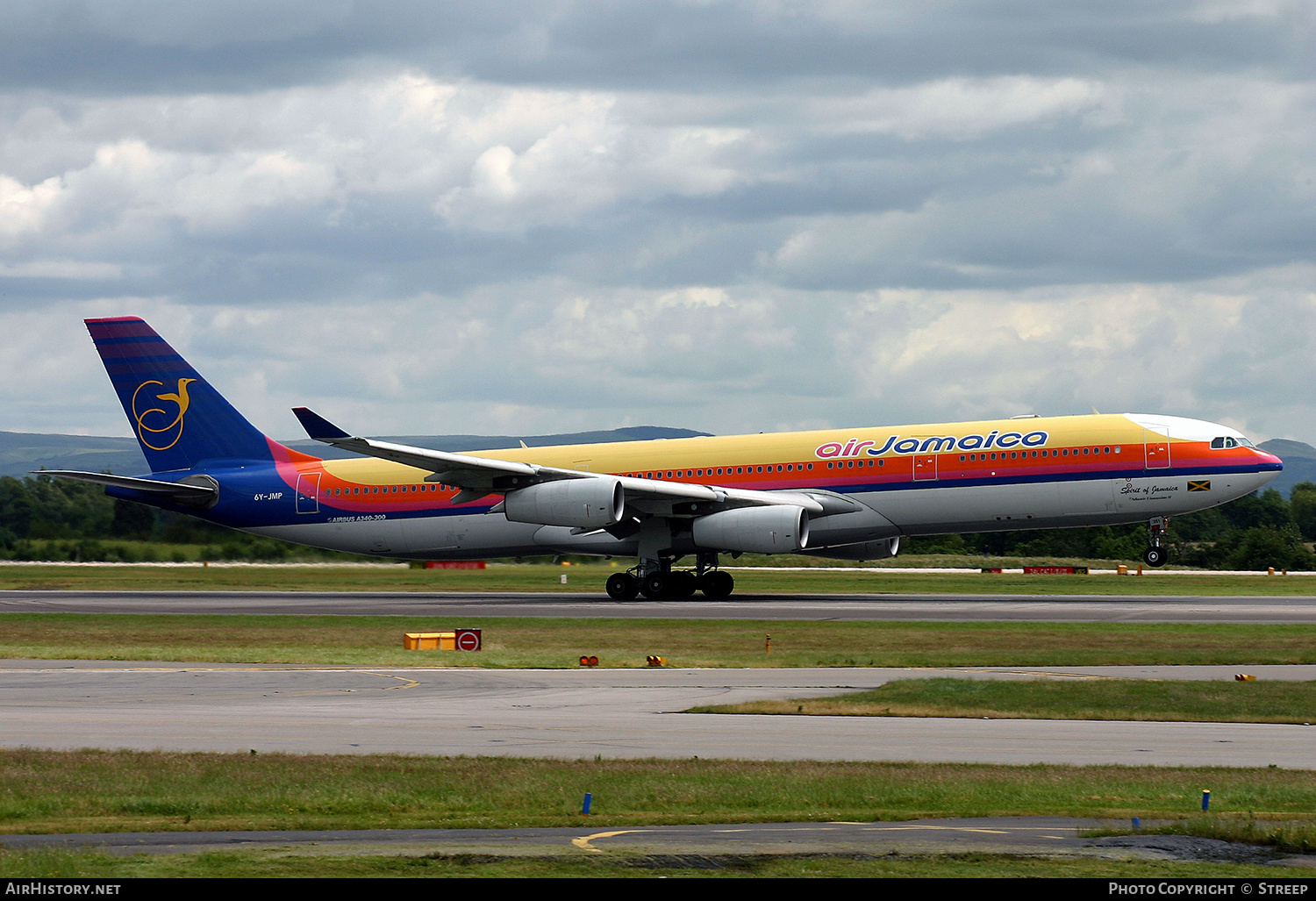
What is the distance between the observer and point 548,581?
5756 cm

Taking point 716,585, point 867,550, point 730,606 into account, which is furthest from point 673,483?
point 867,550

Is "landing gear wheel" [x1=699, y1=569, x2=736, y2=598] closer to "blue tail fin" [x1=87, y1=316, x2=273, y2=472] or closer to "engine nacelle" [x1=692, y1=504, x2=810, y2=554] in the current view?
"engine nacelle" [x1=692, y1=504, x2=810, y2=554]

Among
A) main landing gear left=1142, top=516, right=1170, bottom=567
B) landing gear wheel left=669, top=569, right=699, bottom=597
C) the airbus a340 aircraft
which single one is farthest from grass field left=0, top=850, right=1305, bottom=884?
landing gear wheel left=669, top=569, right=699, bottom=597

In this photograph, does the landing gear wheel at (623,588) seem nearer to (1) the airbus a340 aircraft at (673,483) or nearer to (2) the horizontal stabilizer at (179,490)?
(1) the airbus a340 aircraft at (673,483)

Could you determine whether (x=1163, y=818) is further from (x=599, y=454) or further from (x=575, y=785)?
(x=599, y=454)

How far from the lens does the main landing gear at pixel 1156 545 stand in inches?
1742

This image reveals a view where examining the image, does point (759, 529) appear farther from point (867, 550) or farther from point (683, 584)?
point (867, 550)

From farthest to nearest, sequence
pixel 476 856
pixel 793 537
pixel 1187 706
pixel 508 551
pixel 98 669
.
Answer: pixel 508 551
pixel 793 537
pixel 98 669
pixel 1187 706
pixel 476 856

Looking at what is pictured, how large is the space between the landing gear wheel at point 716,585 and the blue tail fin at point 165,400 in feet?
59.9

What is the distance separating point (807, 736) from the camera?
17.9m

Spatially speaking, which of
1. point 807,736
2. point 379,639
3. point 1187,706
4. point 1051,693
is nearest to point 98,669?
point 379,639

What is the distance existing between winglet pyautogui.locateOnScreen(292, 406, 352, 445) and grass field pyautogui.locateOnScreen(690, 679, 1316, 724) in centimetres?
2319

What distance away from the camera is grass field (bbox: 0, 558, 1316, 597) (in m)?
53.7

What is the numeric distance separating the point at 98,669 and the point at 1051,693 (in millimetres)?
16911
